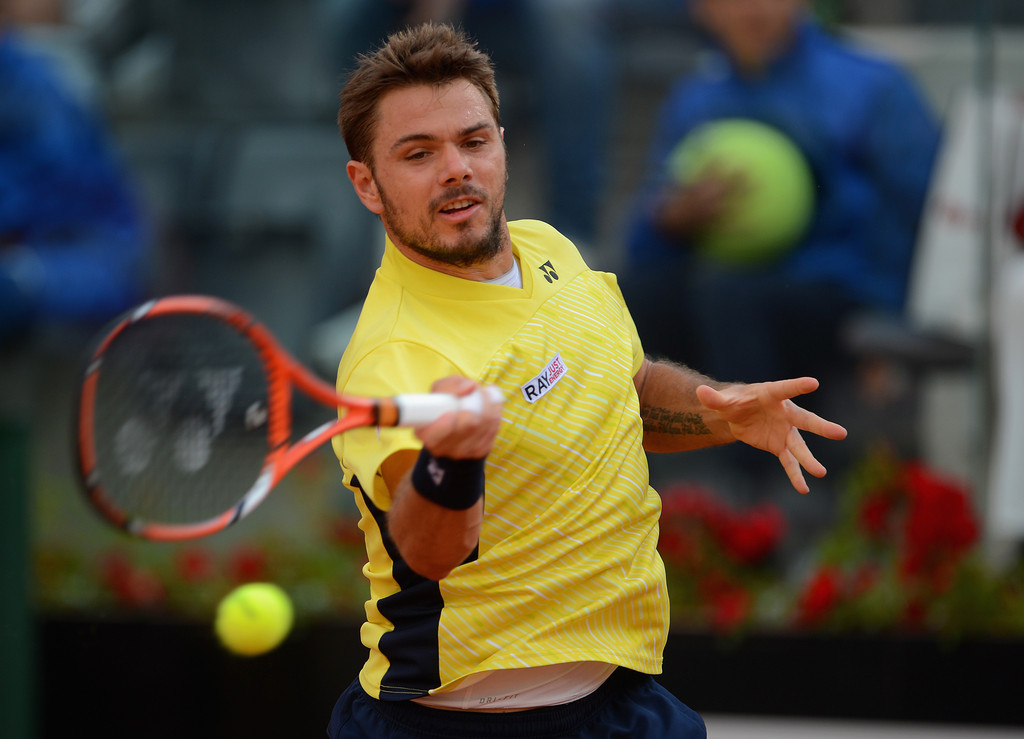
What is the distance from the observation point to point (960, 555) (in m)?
4.21

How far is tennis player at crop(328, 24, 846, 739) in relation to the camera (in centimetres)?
199

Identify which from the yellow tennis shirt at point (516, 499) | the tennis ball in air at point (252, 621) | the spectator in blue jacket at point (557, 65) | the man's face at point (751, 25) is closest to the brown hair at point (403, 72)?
the yellow tennis shirt at point (516, 499)

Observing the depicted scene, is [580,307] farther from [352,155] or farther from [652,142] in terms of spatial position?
[652,142]

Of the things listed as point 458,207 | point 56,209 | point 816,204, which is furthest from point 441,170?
point 56,209

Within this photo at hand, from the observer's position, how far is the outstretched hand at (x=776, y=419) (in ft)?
6.95

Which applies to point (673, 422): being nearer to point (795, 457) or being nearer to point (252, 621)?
point (795, 457)

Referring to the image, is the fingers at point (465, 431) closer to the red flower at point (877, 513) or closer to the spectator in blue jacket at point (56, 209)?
the red flower at point (877, 513)

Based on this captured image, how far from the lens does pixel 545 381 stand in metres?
2.02

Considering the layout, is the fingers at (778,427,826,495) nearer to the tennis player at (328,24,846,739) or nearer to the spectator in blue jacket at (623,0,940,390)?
the tennis player at (328,24,846,739)

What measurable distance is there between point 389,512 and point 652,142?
2.99m

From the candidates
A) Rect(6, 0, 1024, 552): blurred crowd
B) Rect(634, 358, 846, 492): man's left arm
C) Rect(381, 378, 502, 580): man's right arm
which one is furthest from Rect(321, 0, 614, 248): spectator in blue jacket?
Rect(381, 378, 502, 580): man's right arm

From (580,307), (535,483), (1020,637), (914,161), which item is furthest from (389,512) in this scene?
(914,161)

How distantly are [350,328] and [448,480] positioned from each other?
303cm

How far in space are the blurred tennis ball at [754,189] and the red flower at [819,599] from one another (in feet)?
3.54
